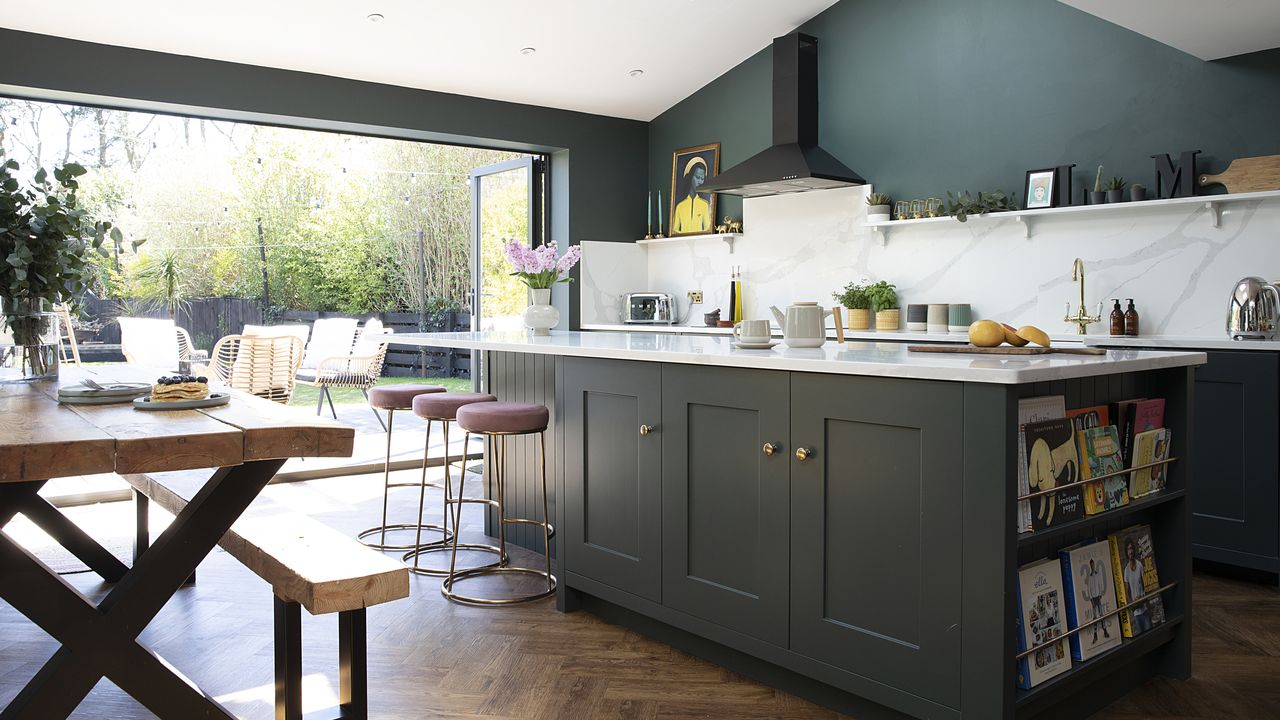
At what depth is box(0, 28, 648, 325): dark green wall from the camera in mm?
4734

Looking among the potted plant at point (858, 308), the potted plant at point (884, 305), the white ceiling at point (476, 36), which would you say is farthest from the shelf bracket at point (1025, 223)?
the white ceiling at point (476, 36)

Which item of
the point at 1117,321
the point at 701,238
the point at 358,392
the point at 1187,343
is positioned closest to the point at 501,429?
the point at 1187,343

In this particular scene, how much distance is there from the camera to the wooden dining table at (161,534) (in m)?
1.73

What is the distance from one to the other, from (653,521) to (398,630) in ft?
3.28

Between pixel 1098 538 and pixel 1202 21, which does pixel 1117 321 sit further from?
pixel 1098 538

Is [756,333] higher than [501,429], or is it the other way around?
[756,333]

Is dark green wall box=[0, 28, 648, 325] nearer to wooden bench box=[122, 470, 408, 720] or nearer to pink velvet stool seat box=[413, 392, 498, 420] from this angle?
pink velvet stool seat box=[413, 392, 498, 420]

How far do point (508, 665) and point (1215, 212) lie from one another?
12.3ft

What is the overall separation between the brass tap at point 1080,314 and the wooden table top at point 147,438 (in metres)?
3.86

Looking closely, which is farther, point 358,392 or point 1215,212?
point 358,392

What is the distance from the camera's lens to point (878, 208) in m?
5.43

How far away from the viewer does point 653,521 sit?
2959 millimetres

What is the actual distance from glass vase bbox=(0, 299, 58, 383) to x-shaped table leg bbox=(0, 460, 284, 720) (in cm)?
105

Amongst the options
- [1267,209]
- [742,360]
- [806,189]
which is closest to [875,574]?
[742,360]
